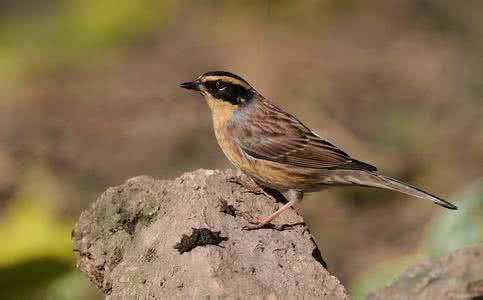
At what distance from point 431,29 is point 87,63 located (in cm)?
549

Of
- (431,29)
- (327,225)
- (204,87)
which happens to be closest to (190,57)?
(431,29)

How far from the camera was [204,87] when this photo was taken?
784 centimetres

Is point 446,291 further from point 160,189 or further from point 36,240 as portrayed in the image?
point 36,240

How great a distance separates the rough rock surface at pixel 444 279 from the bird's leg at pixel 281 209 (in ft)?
3.12

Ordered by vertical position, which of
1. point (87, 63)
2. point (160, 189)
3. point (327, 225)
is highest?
point (160, 189)

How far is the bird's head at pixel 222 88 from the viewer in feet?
25.4

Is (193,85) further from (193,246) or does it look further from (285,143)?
(193,246)

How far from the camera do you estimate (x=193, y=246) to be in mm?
5504

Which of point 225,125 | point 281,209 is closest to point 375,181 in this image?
point 281,209

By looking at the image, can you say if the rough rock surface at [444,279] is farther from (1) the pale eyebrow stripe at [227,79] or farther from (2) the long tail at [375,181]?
(1) the pale eyebrow stripe at [227,79]

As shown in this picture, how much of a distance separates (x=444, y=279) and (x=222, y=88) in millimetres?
2476

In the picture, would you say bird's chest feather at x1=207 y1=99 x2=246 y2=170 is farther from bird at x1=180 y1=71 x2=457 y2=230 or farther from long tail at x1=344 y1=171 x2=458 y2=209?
long tail at x1=344 y1=171 x2=458 y2=209

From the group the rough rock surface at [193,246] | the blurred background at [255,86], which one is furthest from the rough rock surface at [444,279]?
the blurred background at [255,86]

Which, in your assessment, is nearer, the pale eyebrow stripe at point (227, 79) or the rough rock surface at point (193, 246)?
the rough rock surface at point (193, 246)
